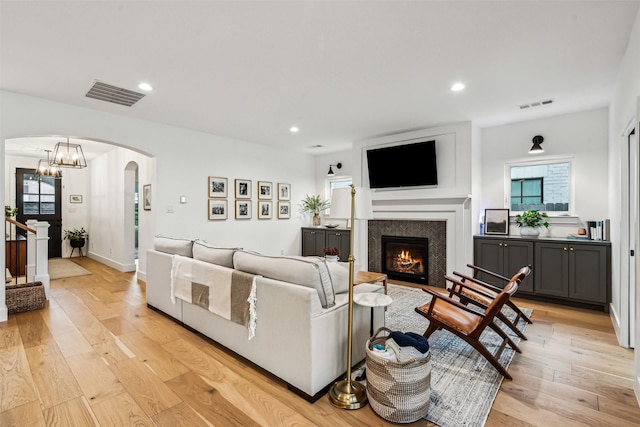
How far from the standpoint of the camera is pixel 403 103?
397 centimetres

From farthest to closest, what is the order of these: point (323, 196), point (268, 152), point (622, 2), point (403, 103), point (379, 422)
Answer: point (323, 196)
point (268, 152)
point (403, 103)
point (622, 2)
point (379, 422)

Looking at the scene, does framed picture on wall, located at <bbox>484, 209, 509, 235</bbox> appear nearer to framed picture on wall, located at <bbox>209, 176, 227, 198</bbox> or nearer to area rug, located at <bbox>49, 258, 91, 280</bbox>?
framed picture on wall, located at <bbox>209, 176, 227, 198</bbox>

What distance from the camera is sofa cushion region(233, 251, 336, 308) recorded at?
217 cm

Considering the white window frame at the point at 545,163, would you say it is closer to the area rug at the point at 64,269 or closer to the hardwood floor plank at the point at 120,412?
the hardwood floor plank at the point at 120,412

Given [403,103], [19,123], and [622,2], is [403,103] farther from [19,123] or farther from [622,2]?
[19,123]

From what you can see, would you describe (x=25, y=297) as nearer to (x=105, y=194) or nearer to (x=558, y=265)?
(x=105, y=194)


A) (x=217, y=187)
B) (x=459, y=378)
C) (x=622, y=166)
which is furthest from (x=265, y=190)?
(x=622, y=166)

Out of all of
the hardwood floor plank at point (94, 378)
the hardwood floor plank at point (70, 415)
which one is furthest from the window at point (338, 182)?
the hardwood floor plank at point (70, 415)

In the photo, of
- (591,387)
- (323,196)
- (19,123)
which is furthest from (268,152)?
(591,387)

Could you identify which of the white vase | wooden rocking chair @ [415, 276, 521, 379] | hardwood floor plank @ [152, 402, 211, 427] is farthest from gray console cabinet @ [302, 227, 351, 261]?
hardwood floor plank @ [152, 402, 211, 427]

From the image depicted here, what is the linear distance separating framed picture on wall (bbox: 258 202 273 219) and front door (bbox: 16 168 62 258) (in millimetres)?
5694

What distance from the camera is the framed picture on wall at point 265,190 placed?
6348 mm

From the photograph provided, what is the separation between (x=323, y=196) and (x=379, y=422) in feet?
19.1

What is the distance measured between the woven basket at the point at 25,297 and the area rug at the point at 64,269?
6.81 ft
